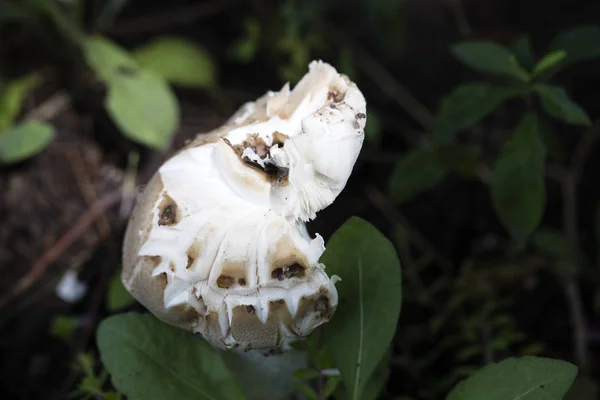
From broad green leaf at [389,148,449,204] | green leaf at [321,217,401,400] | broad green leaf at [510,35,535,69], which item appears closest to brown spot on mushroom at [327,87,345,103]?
green leaf at [321,217,401,400]

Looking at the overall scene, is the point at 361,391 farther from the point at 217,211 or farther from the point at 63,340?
the point at 63,340

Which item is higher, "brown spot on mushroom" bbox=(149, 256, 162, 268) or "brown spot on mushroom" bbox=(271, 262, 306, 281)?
"brown spot on mushroom" bbox=(271, 262, 306, 281)

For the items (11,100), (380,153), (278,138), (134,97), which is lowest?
(11,100)

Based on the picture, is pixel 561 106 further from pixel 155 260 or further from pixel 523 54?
pixel 155 260

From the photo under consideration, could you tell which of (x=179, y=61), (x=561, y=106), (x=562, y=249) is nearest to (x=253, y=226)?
(x=561, y=106)

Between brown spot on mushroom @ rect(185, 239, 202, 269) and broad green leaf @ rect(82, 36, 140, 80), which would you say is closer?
brown spot on mushroom @ rect(185, 239, 202, 269)

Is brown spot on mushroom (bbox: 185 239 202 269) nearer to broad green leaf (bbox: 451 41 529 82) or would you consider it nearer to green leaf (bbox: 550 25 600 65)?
broad green leaf (bbox: 451 41 529 82)

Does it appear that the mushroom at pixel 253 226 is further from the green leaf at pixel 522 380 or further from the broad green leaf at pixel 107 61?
the broad green leaf at pixel 107 61

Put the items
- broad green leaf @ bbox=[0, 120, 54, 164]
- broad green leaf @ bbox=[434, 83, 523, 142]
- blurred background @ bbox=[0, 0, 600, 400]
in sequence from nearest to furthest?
broad green leaf @ bbox=[434, 83, 523, 142]
blurred background @ bbox=[0, 0, 600, 400]
broad green leaf @ bbox=[0, 120, 54, 164]
